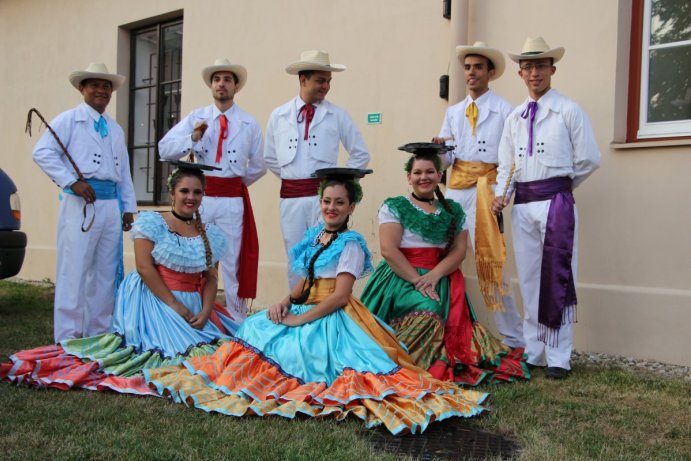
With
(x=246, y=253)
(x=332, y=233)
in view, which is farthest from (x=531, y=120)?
(x=246, y=253)

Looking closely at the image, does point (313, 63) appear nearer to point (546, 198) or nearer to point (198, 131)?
point (198, 131)

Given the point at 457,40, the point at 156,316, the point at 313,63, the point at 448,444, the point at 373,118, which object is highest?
the point at 457,40

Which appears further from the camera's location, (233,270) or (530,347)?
(233,270)

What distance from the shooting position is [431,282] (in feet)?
14.3

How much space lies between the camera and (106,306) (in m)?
5.30

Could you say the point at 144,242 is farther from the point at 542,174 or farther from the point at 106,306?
the point at 542,174

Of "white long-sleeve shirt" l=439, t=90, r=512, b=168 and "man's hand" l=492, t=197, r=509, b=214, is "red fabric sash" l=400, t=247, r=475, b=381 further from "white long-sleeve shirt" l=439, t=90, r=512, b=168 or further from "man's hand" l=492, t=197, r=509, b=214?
"white long-sleeve shirt" l=439, t=90, r=512, b=168

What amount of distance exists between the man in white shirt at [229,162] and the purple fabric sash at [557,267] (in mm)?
2147

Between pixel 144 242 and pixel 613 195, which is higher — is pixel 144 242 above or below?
below

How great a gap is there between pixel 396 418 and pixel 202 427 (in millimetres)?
869

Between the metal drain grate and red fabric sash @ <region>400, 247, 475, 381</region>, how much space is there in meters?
0.92

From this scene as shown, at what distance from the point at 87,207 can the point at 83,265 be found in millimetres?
416

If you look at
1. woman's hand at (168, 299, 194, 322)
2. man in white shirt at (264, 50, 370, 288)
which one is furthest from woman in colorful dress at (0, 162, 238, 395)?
man in white shirt at (264, 50, 370, 288)

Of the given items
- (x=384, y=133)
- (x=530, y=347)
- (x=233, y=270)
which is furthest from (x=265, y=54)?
(x=530, y=347)
